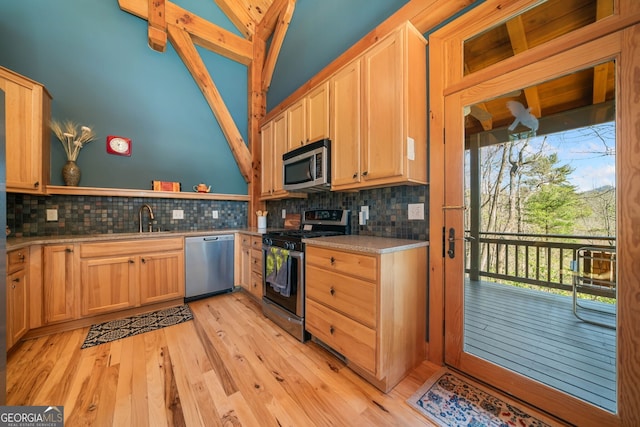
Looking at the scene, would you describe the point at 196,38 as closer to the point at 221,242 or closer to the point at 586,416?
the point at 221,242

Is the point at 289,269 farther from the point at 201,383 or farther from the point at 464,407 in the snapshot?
the point at 464,407

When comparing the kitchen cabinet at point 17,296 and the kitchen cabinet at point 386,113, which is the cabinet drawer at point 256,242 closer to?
the kitchen cabinet at point 386,113

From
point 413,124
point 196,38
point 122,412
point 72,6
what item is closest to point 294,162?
point 413,124

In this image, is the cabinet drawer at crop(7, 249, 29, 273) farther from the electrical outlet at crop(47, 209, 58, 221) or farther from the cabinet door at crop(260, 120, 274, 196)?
the cabinet door at crop(260, 120, 274, 196)

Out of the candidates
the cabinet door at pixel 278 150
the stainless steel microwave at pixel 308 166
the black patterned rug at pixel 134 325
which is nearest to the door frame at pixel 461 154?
the stainless steel microwave at pixel 308 166

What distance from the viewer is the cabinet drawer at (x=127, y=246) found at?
228cm

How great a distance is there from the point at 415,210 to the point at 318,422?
156cm

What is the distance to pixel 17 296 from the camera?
1.83 meters

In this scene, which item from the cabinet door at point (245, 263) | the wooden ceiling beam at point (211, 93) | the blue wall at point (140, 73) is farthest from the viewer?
the wooden ceiling beam at point (211, 93)

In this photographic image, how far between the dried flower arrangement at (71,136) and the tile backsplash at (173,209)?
52cm

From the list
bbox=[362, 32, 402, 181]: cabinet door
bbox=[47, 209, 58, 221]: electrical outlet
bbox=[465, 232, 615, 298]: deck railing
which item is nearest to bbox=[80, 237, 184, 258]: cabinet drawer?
bbox=[47, 209, 58, 221]: electrical outlet

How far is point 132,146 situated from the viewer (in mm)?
3002

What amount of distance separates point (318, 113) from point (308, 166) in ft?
1.81

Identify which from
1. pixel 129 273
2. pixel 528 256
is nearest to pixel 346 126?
pixel 528 256
